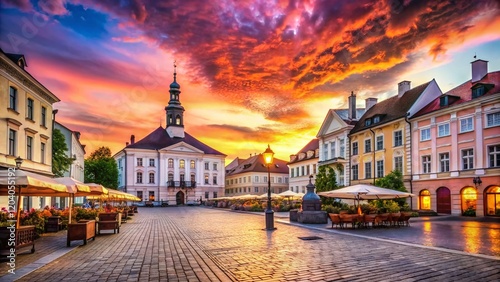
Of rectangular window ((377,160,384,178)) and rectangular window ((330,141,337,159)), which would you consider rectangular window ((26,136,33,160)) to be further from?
rectangular window ((330,141,337,159))

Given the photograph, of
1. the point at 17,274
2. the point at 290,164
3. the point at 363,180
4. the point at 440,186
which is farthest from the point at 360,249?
the point at 290,164

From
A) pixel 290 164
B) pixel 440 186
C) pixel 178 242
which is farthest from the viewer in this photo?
pixel 290 164

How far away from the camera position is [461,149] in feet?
98.0

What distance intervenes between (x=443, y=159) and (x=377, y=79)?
424 inches

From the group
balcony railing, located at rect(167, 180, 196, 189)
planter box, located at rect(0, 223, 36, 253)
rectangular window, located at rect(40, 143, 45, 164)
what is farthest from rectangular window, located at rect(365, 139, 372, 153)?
balcony railing, located at rect(167, 180, 196, 189)

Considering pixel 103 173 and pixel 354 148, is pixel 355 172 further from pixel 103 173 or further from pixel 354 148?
pixel 103 173

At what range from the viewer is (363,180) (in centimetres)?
4228

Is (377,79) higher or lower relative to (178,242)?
higher

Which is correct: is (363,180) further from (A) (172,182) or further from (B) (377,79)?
(A) (172,182)

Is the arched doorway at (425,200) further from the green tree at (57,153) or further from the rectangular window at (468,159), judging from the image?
the green tree at (57,153)

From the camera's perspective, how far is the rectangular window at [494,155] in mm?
27094

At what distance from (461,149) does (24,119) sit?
3429cm

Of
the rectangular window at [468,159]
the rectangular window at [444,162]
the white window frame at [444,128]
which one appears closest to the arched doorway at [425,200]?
the rectangular window at [444,162]

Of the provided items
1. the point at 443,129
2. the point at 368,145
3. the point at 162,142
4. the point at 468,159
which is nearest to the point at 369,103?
the point at 368,145
